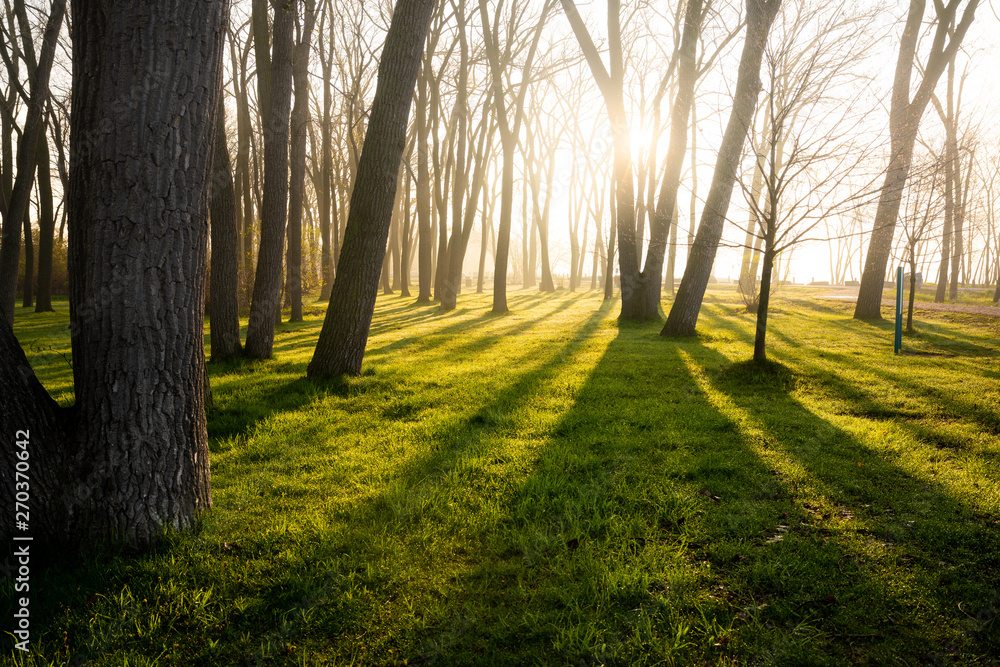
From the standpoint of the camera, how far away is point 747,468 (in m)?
3.67

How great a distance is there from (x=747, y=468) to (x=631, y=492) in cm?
110

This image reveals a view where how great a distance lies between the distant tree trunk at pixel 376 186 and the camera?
551 centimetres

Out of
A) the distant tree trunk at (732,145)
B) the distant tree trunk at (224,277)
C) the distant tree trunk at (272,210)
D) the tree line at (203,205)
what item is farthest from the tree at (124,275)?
the distant tree trunk at (732,145)

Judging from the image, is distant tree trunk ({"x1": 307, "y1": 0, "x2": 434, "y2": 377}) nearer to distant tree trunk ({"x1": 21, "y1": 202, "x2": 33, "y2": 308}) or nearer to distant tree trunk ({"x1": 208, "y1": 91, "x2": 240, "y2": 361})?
distant tree trunk ({"x1": 208, "y1": 91, "x2": 240, "y2": 361})

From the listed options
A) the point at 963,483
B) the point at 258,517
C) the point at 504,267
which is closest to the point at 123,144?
the point at 258,517

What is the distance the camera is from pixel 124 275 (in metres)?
2.33

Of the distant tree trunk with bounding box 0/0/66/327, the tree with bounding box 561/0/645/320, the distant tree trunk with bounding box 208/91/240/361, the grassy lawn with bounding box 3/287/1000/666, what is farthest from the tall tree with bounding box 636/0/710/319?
the distant tree trunk with bounding box 0/0/66/327

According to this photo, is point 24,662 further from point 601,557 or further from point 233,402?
point 233,402

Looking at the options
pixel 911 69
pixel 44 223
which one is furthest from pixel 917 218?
pixel 44 223

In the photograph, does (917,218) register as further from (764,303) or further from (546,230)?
(546,230)

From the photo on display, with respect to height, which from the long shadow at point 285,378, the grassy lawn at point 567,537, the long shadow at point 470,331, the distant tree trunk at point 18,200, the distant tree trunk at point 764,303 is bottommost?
the grassy lawn at point 567,537
